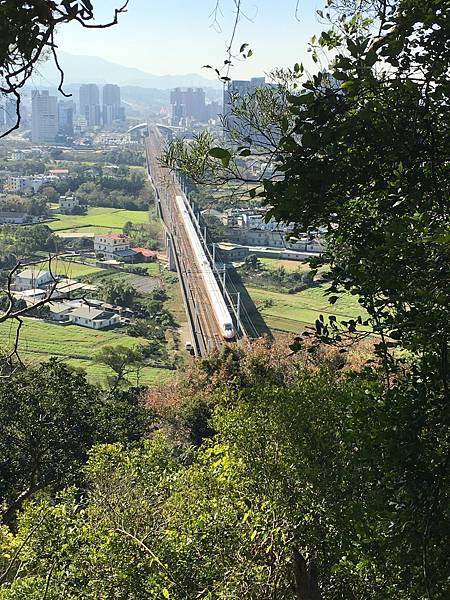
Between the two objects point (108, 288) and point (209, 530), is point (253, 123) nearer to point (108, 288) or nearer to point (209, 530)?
point (209, 530)

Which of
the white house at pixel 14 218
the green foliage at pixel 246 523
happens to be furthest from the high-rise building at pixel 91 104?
the green foliage at pixel 246 523

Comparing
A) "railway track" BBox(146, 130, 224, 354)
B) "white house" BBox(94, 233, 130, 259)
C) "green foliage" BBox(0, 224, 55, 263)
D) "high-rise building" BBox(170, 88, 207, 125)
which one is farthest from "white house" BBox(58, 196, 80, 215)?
"high-rise building" BBox(170, 88, 207, 125)

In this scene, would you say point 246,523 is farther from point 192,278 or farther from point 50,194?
point 50,194

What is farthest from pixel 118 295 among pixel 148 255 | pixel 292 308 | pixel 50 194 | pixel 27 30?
pixel 27 30

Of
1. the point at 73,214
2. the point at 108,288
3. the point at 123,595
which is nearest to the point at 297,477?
the point at 123,595

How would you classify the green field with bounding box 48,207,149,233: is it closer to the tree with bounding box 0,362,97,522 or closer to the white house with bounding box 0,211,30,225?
the white house with bounding box 0,211,30,225

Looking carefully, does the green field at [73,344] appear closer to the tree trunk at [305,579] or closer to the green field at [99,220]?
the green field at [99,220]
